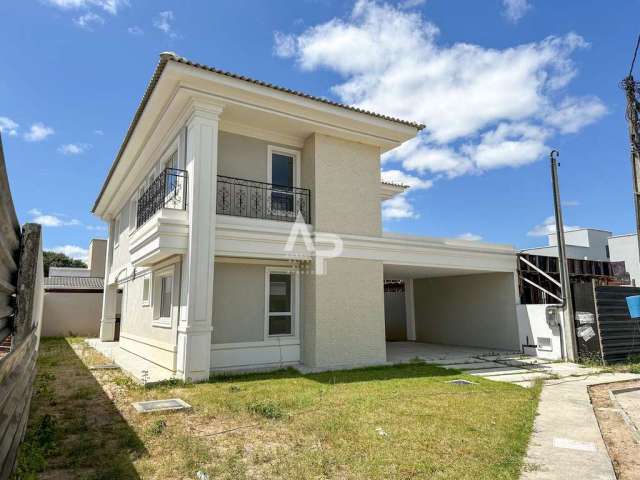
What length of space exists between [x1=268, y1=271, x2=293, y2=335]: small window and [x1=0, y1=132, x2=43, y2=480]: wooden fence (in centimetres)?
638

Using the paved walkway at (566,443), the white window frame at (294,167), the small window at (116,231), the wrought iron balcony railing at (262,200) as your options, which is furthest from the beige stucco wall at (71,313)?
the paved walkway at (566,443)

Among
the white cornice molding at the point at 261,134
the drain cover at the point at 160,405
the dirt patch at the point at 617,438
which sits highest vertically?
the white cornice molding at the point at 261,134

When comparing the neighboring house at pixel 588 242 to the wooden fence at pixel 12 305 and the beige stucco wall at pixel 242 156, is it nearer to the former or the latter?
the beige stucco wall at pixel 242 156

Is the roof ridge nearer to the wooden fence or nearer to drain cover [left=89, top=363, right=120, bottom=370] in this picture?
the wooden fence

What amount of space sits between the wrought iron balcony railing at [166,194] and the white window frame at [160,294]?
1.43 meters

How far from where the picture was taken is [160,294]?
10.9 m

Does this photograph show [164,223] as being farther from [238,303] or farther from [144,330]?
[144,330]

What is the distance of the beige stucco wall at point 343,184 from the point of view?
32.9 ft

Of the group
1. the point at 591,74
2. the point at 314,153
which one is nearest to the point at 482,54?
the point at 591,74

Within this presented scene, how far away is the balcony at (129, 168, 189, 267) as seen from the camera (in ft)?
26.8

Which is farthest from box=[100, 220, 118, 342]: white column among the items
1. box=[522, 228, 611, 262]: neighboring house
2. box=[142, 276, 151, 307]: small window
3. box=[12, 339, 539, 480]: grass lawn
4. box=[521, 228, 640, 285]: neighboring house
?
box=[522, 228, 611, 262]: neighboring house

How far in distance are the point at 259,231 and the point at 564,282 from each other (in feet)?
26.4

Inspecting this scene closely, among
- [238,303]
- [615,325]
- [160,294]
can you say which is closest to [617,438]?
[238,303]

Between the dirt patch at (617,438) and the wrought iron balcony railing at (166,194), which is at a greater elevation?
the wrought iron balcony railing at (166,194)
